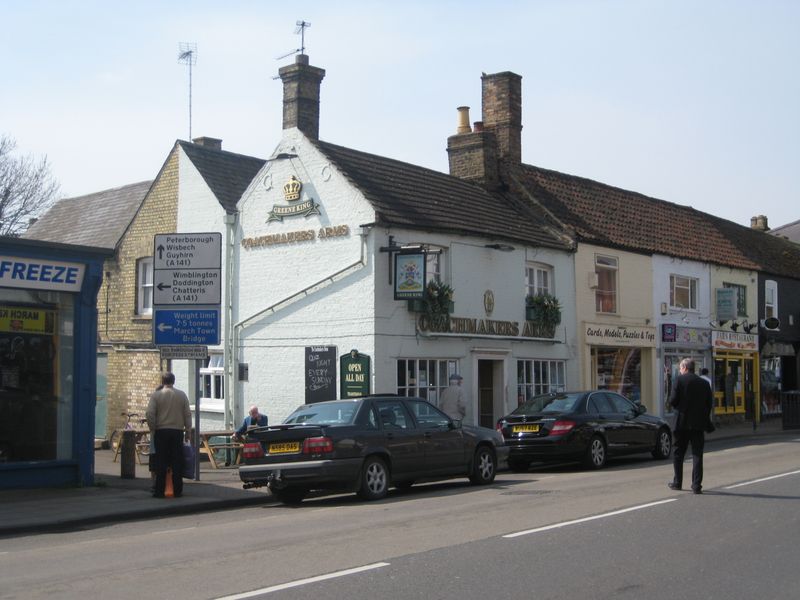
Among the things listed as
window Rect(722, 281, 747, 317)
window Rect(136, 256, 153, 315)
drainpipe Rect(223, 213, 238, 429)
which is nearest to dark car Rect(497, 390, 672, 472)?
drainpipe Rect(223, 213, 238, 429)

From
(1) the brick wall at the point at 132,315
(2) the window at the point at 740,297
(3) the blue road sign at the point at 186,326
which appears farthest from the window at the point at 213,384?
(2) the window at the point at 740,297

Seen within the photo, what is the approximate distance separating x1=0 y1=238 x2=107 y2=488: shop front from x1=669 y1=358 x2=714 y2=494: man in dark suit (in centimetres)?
915

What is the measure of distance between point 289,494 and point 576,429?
5891 mm

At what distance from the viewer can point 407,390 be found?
20.5 metres

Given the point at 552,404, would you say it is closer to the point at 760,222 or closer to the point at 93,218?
the point at 93,218

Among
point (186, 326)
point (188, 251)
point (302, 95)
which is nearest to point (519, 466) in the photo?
point (186, 326)

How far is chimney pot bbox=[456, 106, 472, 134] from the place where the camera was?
27.1 meters

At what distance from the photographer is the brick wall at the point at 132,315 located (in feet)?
81.4

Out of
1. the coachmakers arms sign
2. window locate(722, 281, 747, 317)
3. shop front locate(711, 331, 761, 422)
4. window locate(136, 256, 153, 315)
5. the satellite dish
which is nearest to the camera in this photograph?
the coachmakers arms sign

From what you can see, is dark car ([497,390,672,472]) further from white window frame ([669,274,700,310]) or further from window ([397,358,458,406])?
white window frame ([669,274,700,310])

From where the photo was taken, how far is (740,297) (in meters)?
32.2

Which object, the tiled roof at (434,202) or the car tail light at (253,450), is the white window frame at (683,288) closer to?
the tiled roof at (434,202)

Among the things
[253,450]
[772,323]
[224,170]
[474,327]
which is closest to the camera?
[253,450]

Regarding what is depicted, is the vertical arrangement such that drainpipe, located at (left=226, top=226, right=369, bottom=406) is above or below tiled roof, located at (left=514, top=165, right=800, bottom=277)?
below
